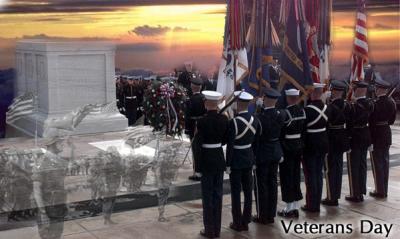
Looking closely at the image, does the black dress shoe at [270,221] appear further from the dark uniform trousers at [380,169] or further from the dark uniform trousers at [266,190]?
the dark uniform trousers at [380,169]

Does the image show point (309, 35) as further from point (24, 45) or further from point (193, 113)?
point (24, 45)

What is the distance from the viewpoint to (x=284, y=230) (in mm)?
5773

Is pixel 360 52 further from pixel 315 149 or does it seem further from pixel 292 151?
pixel 292 151

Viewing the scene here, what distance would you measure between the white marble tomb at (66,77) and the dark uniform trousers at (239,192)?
3.81 meters

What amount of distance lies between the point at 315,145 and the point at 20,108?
4753 mm

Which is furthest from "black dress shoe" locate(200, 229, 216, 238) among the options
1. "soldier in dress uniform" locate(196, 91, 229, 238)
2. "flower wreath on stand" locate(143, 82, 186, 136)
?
"flower wreath on stand" locate(143, 82, 186, 136)

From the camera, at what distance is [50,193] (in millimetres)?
6223

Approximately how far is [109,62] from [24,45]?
2094 mm

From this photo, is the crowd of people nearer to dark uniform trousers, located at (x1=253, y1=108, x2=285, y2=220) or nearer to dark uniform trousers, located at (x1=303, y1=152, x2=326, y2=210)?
dark uniform trousers, located at (x1=303, y1=152, x2=326, y2=210)

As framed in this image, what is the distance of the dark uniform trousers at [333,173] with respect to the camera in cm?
666

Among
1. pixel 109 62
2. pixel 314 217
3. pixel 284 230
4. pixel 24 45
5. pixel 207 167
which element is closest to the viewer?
pixel 207 167

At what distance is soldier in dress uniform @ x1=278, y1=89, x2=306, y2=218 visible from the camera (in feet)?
19.8

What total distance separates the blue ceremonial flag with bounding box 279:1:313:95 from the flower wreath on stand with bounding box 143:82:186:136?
2.49 meters

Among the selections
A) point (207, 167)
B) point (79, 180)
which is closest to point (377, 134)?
point (207, 167)
